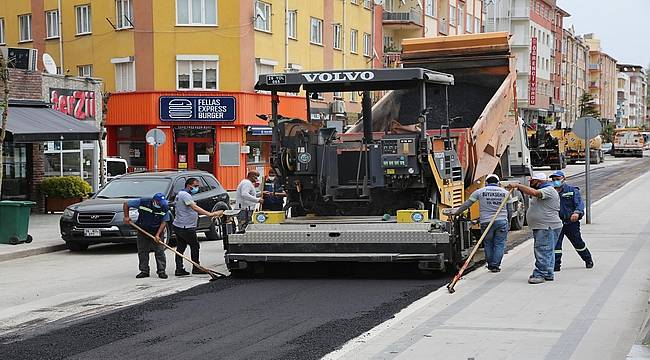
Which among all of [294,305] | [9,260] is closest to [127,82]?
[9,260]

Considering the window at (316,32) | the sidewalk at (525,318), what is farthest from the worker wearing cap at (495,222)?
the window at (316,32)

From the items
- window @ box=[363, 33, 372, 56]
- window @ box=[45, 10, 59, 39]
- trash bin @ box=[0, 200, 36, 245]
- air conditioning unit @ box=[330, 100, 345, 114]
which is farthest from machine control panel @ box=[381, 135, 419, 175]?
window @ box=[363, 33, 372, 56]

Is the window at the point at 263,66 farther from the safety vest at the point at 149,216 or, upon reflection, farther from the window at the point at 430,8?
the safety vest at the point at 149,216

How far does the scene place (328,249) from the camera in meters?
12.2

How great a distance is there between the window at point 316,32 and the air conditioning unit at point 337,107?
29.4 metres

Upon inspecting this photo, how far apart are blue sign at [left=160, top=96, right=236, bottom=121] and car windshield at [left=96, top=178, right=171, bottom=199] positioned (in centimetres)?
1822

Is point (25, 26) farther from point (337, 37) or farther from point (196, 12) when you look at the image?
point (337, 37)

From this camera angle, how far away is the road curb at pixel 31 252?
1666 cm

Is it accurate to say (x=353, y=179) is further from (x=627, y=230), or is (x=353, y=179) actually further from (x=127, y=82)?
(x=127, y=82)

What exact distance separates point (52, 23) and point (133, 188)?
2481cm

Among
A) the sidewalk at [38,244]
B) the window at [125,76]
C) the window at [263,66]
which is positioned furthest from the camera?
the window at [263,66]

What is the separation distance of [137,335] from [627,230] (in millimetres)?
13114

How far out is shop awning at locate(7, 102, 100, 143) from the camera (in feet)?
70.8

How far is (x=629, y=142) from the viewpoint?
2990 inches
